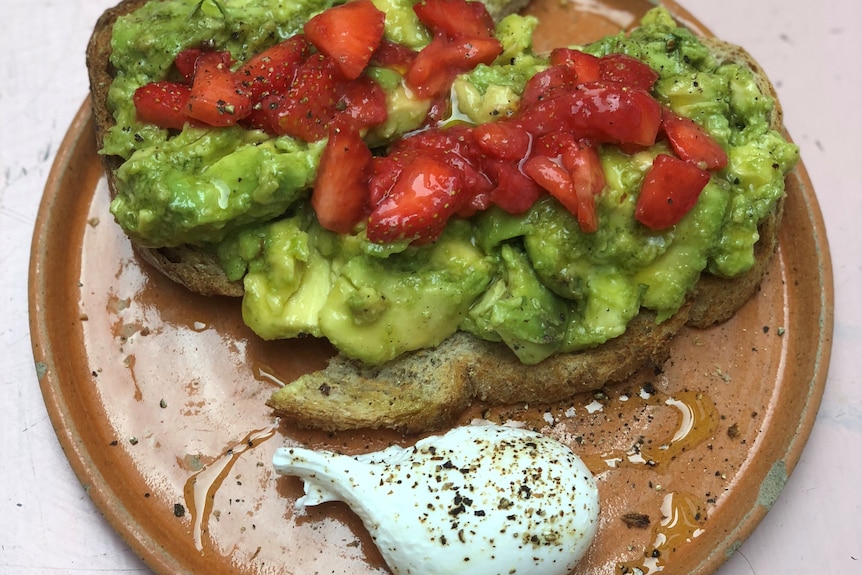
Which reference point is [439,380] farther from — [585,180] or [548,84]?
[548,84]

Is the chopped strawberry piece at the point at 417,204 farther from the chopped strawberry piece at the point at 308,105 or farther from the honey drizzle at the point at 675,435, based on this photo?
the honey drizzle at the point at 675,435

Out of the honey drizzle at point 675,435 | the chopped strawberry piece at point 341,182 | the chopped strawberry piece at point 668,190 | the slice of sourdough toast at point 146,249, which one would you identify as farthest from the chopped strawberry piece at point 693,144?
the slice of sourdough toast at point 146,249

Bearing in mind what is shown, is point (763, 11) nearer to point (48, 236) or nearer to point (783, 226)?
point (783, 226)

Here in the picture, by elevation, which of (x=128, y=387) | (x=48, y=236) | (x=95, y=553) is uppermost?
(x=48, y=236)

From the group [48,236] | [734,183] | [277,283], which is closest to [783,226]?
[734,183]

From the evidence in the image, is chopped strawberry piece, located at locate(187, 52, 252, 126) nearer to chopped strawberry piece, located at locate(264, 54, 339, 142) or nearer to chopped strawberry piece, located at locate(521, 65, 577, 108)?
chopped strawberry piece, located at locate(264, 54, 339, 142)

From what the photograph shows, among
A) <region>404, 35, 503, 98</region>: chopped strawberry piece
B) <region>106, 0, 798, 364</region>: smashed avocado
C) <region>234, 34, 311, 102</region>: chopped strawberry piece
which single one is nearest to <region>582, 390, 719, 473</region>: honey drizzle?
<region>106, 0, 798, 364</region>: smashed avocado
